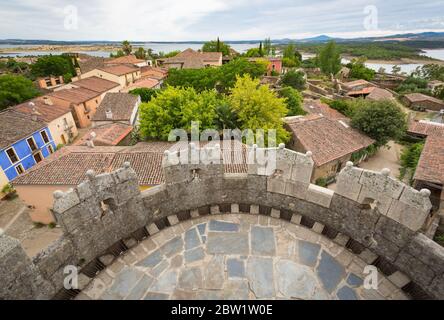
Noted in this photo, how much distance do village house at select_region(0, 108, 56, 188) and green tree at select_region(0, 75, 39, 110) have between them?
1450cm

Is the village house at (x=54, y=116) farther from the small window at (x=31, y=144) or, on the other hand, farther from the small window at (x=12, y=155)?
the small window at (x=12, y=155)

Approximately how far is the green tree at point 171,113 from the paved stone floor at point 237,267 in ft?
58.9

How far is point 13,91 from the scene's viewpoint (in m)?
38.7

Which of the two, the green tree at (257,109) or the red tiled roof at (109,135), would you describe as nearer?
the green tree at (257,109)

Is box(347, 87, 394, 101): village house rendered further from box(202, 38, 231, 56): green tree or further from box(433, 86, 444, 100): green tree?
box(202, 38, 231, 56): green tree

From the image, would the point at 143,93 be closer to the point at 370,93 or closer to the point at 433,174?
the point at 433,174

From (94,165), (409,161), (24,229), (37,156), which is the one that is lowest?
(24,229)

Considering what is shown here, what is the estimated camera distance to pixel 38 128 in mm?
26406

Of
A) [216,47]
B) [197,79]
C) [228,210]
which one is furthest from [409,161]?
[216,47]

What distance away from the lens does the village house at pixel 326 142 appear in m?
22.0

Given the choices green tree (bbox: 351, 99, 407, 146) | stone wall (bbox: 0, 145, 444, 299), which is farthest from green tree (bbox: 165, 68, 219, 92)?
stone wall (bbox: 0, 145, 444, 299)

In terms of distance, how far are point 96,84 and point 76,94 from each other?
24.9 feet

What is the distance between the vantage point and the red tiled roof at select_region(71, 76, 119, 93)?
4259 cm

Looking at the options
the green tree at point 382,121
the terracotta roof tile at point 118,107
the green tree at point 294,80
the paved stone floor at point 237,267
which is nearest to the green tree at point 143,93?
the terracotta roof tile at point 118,107
